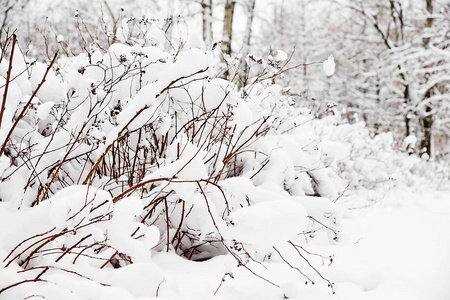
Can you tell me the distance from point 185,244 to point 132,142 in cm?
61

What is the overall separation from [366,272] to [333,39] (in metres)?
13.9

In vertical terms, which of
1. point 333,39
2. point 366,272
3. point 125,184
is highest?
point 333,39

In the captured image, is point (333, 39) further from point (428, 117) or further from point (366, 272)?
point (366, 272)

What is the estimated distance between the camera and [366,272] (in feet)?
5.58

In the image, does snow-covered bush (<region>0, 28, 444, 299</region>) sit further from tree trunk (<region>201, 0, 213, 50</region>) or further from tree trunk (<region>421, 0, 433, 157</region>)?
tree trunk (<region>421, 0, 433, 157</region>)

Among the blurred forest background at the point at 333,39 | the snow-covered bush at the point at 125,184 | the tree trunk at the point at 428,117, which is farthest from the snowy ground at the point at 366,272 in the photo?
the tree trunk at the point at 428,117

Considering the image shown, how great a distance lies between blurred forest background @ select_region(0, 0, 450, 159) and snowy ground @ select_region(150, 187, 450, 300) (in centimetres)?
96

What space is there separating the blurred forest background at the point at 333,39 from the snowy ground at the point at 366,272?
96cm

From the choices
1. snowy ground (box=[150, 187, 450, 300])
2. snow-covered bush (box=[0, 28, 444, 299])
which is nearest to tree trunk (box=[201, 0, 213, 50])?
snow-covered bush (box=[0, 28, 444, 299])

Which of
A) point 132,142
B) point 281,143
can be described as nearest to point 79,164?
point 132,142

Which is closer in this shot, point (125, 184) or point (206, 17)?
point (125, 184)

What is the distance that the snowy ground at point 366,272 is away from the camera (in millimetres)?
1419

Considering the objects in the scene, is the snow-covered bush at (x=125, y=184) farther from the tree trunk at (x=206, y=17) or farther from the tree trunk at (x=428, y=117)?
the tree trunk at (x=428, y=117)

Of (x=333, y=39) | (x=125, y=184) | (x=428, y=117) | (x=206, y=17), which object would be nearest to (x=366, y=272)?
(x=125, y=184)
